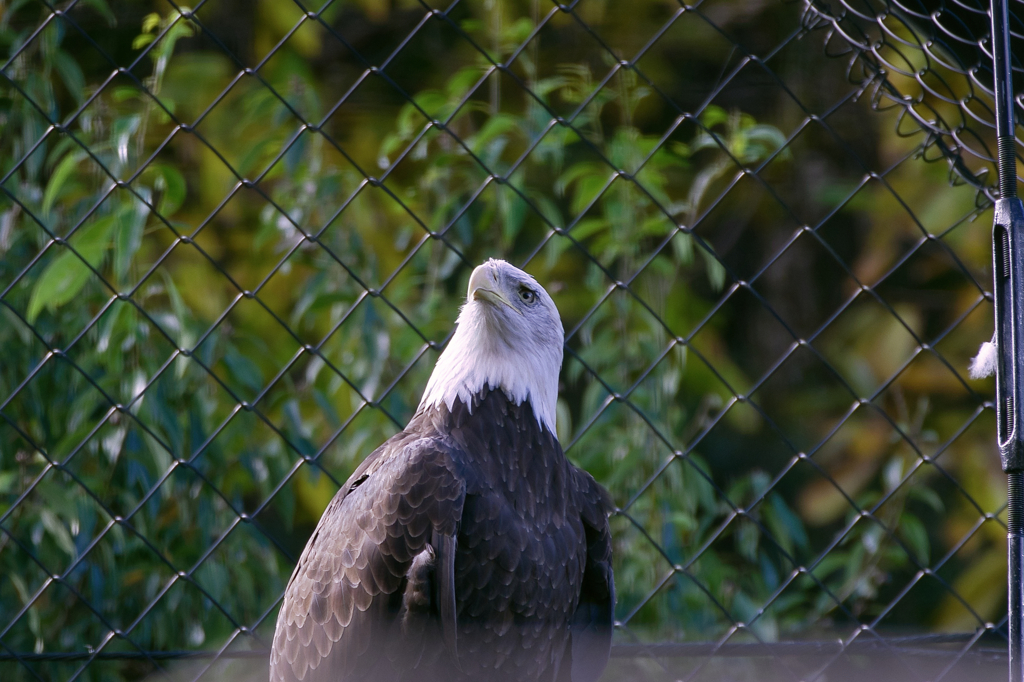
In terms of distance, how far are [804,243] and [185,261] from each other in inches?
92.7

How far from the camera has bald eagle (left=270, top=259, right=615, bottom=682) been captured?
1.49 metres

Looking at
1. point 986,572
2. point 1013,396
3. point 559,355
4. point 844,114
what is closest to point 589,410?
point 559,355

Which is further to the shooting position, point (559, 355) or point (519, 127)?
point (519, 127)

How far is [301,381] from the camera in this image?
292 cm

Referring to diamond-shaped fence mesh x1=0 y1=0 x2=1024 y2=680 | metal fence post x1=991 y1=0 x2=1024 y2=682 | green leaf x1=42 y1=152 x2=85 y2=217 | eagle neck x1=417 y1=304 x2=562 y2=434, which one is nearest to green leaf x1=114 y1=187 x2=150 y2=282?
diamond-shaped fence mesh x1=0 y1=0 x2=1024 y2=680

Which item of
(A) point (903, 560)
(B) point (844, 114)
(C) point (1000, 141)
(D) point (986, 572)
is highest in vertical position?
(B) point (844, 114)

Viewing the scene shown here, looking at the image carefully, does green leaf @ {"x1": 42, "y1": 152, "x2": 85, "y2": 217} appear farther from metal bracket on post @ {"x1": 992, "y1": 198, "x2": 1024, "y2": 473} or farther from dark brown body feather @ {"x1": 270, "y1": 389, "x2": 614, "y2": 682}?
metal bracket on post @ {"x1": 992, "y1": 198, "x2": 1024, "y2": 473}

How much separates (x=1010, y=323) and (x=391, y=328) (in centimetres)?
152

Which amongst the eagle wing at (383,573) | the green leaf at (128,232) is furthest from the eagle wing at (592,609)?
the green leaf at (128,232)

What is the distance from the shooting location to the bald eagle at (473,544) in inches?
58.8

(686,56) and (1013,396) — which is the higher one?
(686,56)

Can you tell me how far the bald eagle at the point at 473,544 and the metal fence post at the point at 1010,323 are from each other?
2.28 ft

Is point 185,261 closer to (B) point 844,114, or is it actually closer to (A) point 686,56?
(A) point 686,56

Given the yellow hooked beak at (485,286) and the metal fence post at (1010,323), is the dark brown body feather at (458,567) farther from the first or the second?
the metal fence post at (1010,323)
